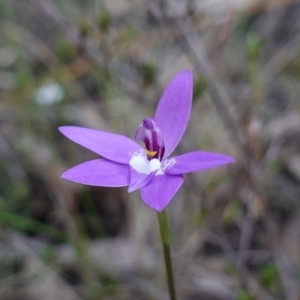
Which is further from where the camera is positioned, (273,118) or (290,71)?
(290,71)

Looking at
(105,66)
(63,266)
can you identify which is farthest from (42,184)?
(105,66)

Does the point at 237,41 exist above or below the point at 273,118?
above

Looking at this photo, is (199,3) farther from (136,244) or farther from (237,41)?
(136,244)

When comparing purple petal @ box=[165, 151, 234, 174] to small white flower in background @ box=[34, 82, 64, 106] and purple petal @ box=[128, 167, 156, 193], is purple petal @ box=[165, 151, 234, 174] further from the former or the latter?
small white flower in background @ box=[34, 82, 64, 106]

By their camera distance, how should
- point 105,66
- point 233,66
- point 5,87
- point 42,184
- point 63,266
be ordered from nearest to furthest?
point 105,66, point 63,266, point 42,184, point 5,87, point 233,66

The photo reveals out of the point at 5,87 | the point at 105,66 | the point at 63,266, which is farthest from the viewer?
the point at 5,87

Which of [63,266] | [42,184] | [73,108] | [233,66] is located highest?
[233,66]

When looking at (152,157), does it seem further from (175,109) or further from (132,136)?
(132,136)

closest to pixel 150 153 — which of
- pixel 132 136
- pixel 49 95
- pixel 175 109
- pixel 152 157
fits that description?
pixel 152 157
